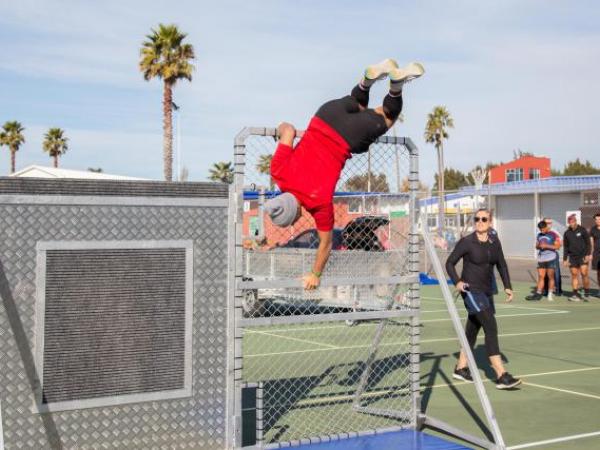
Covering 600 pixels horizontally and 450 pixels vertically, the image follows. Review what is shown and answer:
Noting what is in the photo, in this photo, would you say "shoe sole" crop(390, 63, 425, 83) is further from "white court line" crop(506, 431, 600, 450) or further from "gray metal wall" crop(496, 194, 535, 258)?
"gray metal wall" crop(496, 194, 535, 258)

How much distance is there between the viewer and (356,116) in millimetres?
6648

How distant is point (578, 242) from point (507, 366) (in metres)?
9.45

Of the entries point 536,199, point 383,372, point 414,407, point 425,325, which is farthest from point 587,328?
point 536,199

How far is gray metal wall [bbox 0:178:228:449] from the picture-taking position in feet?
18.6

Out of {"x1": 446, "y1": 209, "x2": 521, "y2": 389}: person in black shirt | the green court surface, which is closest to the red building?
the green court surface

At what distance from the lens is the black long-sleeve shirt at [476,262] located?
931 centimetres

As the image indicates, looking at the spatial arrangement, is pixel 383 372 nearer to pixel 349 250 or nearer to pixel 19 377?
pixel 349 250

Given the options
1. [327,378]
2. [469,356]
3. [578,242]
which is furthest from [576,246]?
[469,356]

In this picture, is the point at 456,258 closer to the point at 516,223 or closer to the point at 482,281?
the point at 482,281

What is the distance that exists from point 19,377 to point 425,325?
35.6 ft

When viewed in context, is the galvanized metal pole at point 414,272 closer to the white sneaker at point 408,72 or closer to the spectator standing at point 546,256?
the white sneaker at point 408,72

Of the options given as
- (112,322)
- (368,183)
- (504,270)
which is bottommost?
(112,322)

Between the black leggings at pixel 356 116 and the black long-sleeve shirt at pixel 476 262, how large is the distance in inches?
124

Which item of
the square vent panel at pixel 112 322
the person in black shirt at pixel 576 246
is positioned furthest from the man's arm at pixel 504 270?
the person in black shirt at pixel 576 246
